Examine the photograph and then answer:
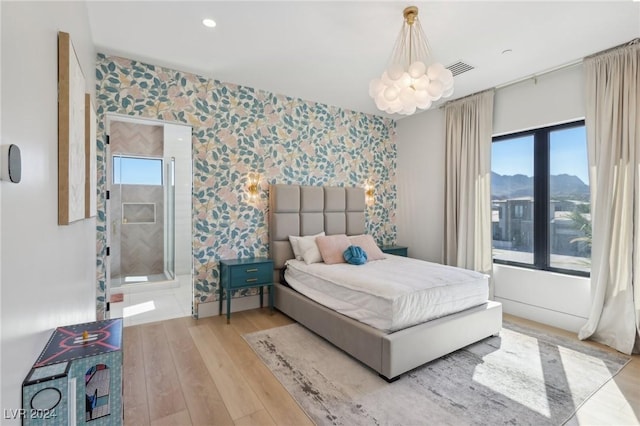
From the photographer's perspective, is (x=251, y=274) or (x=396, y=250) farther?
(x=396, y=250)

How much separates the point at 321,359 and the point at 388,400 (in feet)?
2.43

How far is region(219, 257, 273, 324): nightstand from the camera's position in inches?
141

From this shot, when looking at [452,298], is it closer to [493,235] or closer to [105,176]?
[493,235]

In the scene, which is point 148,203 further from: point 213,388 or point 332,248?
point 213,388

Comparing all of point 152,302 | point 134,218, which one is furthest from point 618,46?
point 134,218

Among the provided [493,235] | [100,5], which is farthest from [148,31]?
Answer: [493,235]

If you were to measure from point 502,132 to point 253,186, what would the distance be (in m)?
3.36

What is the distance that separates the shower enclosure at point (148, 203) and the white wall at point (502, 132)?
12.8 ft

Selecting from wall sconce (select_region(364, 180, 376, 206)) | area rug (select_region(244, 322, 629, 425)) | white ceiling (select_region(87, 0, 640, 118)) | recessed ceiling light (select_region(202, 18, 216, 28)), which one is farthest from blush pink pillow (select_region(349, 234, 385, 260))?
recessed ceiling light (select_region(202, 18, 216, 28))

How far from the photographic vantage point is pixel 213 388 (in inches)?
89.9

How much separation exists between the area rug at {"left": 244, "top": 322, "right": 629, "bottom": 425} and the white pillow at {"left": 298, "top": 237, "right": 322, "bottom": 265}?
0.97 metres

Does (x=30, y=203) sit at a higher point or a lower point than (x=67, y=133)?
lower

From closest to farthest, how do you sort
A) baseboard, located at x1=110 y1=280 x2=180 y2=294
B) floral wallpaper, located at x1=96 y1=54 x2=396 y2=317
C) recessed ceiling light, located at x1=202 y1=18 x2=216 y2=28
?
recessed ceiling light, located at x1=202 y1=18 x2=216 y2=28 < floral wallpaper, located at x1=96 y1=54 x2=396 y2=317 < baseboard, located at x1=110 y1=280 x2=180 y2=294

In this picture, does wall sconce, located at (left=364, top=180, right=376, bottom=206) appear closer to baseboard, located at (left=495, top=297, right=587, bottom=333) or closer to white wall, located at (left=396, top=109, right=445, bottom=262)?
white wall, located at (left=396, top=109, right=445, bottom=262)
